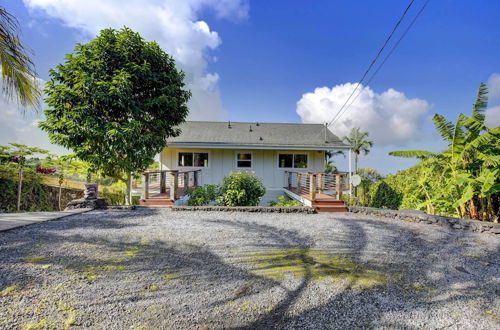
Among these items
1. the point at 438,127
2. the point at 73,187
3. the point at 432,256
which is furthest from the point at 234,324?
the point at 73,187

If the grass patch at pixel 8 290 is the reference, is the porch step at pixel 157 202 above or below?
above

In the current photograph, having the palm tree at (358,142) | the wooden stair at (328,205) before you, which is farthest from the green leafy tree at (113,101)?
the palm tree at (358,142)

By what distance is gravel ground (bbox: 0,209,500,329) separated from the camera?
7.87 feet

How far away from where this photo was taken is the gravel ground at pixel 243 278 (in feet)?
7.87

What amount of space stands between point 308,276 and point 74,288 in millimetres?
3168

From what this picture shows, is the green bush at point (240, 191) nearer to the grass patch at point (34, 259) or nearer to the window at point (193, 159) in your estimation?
the window at point (193, 159)

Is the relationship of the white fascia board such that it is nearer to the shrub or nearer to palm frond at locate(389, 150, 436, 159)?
the shrub

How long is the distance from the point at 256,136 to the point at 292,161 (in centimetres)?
302

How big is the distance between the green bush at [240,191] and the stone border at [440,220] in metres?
4.24

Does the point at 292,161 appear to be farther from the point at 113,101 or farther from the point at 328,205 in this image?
the point at 113,101

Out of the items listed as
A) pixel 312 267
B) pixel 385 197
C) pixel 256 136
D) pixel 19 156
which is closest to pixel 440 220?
pixel 312 267

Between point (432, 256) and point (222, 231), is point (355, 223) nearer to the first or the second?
point (432, 256)

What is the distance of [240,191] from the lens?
30.2ft

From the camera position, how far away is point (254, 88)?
16141 mm
